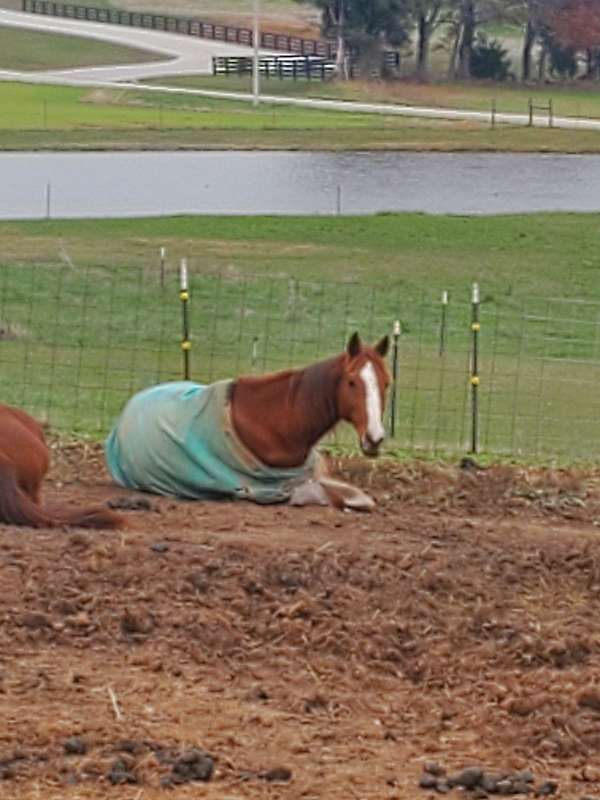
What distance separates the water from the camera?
1622 inches

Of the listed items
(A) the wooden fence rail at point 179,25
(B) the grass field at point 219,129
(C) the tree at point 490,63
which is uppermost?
(A) the wooden fence rail at point 179,25

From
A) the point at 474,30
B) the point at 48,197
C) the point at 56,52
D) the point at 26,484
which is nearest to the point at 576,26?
the point at 474,30

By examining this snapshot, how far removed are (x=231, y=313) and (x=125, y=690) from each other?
17.0 metres

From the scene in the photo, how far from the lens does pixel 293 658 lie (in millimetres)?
8938

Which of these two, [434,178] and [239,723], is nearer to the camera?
[239,723]

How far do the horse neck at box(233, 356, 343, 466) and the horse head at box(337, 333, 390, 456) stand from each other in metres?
0.11

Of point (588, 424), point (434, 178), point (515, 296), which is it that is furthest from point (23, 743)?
point (434, 178)

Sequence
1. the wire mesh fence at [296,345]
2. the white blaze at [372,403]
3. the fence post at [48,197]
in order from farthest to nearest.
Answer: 1. the fence post at [48,197]
2. the wire mesh fence at [296,345]
3. the white blaze at [372,403]

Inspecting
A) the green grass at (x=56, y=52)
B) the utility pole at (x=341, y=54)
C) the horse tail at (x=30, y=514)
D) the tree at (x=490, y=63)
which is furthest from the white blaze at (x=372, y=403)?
the tree at (x=490, y=63)

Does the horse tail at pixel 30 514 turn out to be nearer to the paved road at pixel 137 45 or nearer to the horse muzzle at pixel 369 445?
the horse muzzle at pixel 369 445

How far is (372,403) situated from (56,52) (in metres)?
74.4

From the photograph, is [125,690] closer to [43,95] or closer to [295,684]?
[295,684]

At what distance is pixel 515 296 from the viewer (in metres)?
28.3

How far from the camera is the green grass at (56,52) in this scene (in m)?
82.5
